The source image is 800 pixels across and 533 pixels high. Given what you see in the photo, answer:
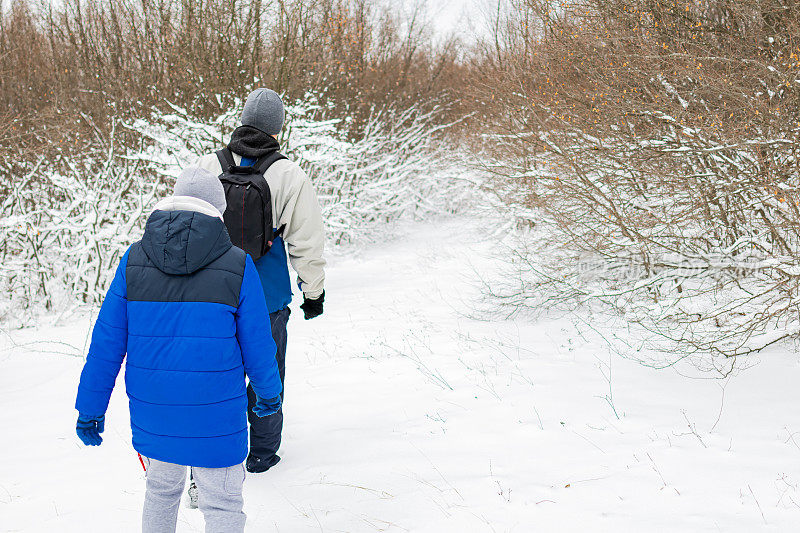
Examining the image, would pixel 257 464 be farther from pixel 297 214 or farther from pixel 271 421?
pixel 297 214

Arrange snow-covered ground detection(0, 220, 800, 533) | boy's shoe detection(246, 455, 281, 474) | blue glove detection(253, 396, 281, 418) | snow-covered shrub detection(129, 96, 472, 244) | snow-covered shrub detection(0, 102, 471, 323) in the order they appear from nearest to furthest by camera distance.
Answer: blue glove detection(253, 396, 281, 418)
snow-covered ground detection(0, 220, 800, 533)
boy's shoe detection(246, 455, 281, 474)
snow-covered shrub detection(0, 102, 471, 323)
snow-covered shrub detection(129, 96, 472, 244)

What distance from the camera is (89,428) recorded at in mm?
1993

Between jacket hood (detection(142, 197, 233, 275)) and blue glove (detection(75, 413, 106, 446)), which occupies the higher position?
jacket hood (detection(142, 197, 233, 275))

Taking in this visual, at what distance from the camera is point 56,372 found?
5.50 m

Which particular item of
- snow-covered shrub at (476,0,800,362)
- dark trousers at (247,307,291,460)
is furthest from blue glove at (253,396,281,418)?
snow-covered shrub at (476,0,800,362)

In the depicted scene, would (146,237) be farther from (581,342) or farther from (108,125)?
(108,125)

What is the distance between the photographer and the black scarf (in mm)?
2793

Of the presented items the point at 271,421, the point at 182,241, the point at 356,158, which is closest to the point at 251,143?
the point at 182,241

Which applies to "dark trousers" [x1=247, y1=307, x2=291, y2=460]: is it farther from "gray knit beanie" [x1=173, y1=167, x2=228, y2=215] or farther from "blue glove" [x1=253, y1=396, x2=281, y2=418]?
"gray knit beanie" [x1=173, y1=167, x2=228, y2=215]

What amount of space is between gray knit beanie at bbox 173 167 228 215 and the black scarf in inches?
28.8

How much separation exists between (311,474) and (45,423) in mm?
2363

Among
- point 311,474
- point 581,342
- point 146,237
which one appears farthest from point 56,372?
point 581,342

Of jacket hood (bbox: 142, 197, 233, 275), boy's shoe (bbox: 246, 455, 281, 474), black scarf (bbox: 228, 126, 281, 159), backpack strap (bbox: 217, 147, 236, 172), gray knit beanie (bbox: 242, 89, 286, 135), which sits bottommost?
boy's shoe (bbox: 246, 455, 281, 474)

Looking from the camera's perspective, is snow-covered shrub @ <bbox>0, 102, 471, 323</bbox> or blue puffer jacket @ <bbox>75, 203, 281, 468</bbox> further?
snow-covered shrub @ <bbox>0, 102, 471, 323</bbox>
